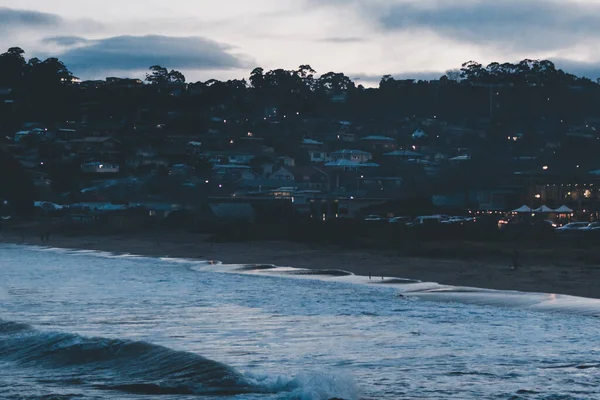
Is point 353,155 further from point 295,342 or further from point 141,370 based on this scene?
point 141,370

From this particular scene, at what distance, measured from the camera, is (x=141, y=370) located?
15594mm

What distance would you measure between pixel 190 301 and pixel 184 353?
859 cm

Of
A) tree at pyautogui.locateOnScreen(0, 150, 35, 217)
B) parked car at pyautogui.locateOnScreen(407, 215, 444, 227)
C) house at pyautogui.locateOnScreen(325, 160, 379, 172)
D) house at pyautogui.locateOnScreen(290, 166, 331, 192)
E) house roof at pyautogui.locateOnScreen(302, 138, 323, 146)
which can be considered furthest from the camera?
house roof at pyautogui.locateOnScreen(302, 138, 323, 146)

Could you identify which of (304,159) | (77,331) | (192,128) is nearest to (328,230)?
(77,331)

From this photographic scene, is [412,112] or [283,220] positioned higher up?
[412,112]

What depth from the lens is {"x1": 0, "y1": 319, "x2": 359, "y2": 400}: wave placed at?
1390cm

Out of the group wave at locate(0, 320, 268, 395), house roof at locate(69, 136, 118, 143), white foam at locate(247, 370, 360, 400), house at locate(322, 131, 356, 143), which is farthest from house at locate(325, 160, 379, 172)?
white foam at locate(247, 370, 360, 400)

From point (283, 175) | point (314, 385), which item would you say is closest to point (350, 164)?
point (283, 175)

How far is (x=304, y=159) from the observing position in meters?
103

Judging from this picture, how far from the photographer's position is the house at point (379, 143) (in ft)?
362

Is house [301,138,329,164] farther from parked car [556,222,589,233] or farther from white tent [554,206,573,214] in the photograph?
parked car [556,222,589,233]

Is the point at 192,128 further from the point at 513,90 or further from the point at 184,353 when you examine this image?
the point at 184,353

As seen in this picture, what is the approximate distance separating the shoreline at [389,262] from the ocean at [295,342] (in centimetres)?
167

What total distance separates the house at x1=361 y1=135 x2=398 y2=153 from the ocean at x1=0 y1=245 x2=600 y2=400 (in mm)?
81653
